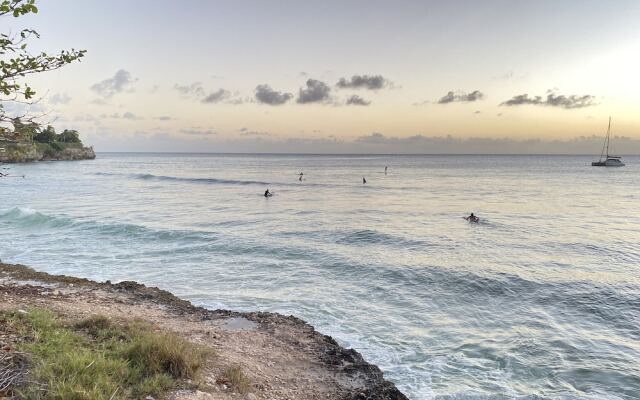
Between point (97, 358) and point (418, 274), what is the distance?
42.2 feet

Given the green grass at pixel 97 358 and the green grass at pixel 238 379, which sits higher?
the green grass at pixel 97 358

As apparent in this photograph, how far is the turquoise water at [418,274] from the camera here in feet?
32.1

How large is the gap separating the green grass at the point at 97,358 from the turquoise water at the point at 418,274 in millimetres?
4728

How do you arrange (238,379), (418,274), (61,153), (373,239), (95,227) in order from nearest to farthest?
1. (238,379)
2. (418,274)
3. (373,239)
4. (95,227)
5. (61,153)

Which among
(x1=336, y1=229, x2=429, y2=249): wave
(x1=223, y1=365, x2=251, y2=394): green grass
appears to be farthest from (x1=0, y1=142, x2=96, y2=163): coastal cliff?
(x1=223, y1=365, x2=251, y2=394): green grass

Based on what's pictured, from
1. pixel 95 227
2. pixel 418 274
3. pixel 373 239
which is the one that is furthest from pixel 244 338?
pixel 95 227

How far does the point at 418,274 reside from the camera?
661 inches

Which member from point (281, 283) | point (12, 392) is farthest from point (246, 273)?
point (12, 392)

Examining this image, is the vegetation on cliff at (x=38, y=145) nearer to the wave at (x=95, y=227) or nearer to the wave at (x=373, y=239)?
the wave at (x=95, y=227)

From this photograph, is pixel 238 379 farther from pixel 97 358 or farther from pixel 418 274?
pixel 418 274

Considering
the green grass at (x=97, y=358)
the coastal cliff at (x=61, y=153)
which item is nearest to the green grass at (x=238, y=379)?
the green grass at (x=97, y=358)

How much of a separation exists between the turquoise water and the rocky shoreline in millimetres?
1053

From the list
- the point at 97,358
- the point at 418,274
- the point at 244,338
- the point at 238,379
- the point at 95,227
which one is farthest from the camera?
the point at 95,227

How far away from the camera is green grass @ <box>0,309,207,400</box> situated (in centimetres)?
545
